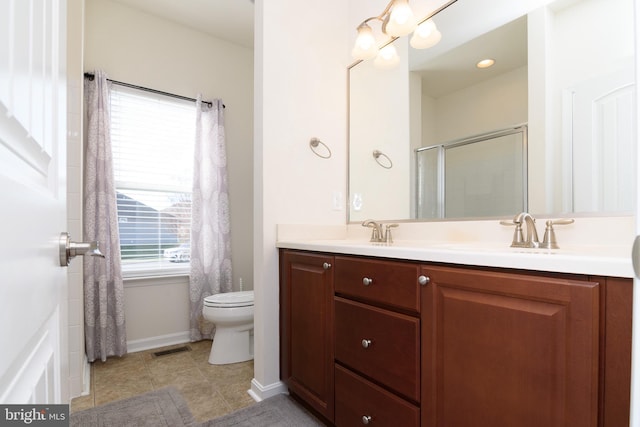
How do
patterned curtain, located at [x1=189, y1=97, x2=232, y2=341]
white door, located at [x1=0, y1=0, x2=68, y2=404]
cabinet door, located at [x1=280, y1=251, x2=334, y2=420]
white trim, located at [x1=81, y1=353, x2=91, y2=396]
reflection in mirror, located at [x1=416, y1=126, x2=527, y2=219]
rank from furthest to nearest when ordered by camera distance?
patterned curtain, located at [x1=189, y1=97, x2=232, y2=341], white trim, located at [x1=81, y1=353, x2=91, y2=396], cabinet door, located at [x1=280, y1=251, x2=334, y2=420], reflection in mirror, located at [x1=416, y1=126, x2=527, y2=219], white door, located at [x1=0, y1=0, x2=68, y2=404]

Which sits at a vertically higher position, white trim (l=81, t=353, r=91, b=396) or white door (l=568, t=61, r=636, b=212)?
white door (l=568, t=61, r=636, b=212)

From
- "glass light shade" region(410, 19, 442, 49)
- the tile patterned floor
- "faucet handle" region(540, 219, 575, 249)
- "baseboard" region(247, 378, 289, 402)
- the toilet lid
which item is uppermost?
"glass light shade" region(410, 19, 442, 49)

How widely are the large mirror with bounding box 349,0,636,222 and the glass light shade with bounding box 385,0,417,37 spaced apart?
0.45ft

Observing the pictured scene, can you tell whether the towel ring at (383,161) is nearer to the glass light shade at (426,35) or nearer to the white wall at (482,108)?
the white wall at (482,108)

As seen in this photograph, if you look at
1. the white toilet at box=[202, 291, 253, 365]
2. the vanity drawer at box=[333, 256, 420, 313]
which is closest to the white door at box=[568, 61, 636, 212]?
the vanity drawer at box=[333, 256, 420, 313]

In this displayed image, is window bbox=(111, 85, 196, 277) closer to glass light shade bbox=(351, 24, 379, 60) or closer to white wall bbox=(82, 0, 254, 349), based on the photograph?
white wall bbox=(82, 0, 254, 349)

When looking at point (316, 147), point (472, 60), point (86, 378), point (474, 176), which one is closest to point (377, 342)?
point (474, 176)

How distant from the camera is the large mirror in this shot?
1.13 m

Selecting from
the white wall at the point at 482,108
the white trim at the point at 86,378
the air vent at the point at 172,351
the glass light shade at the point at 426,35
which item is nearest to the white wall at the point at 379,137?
the glass light shade at the point at 426,35

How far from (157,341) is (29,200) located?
105 inches

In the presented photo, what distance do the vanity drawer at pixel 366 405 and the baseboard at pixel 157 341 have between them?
1.81 m

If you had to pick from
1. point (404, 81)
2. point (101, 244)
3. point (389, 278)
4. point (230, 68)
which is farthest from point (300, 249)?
point (230, 68)

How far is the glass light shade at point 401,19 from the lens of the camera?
1657 mm

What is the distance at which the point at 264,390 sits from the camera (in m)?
1.80
